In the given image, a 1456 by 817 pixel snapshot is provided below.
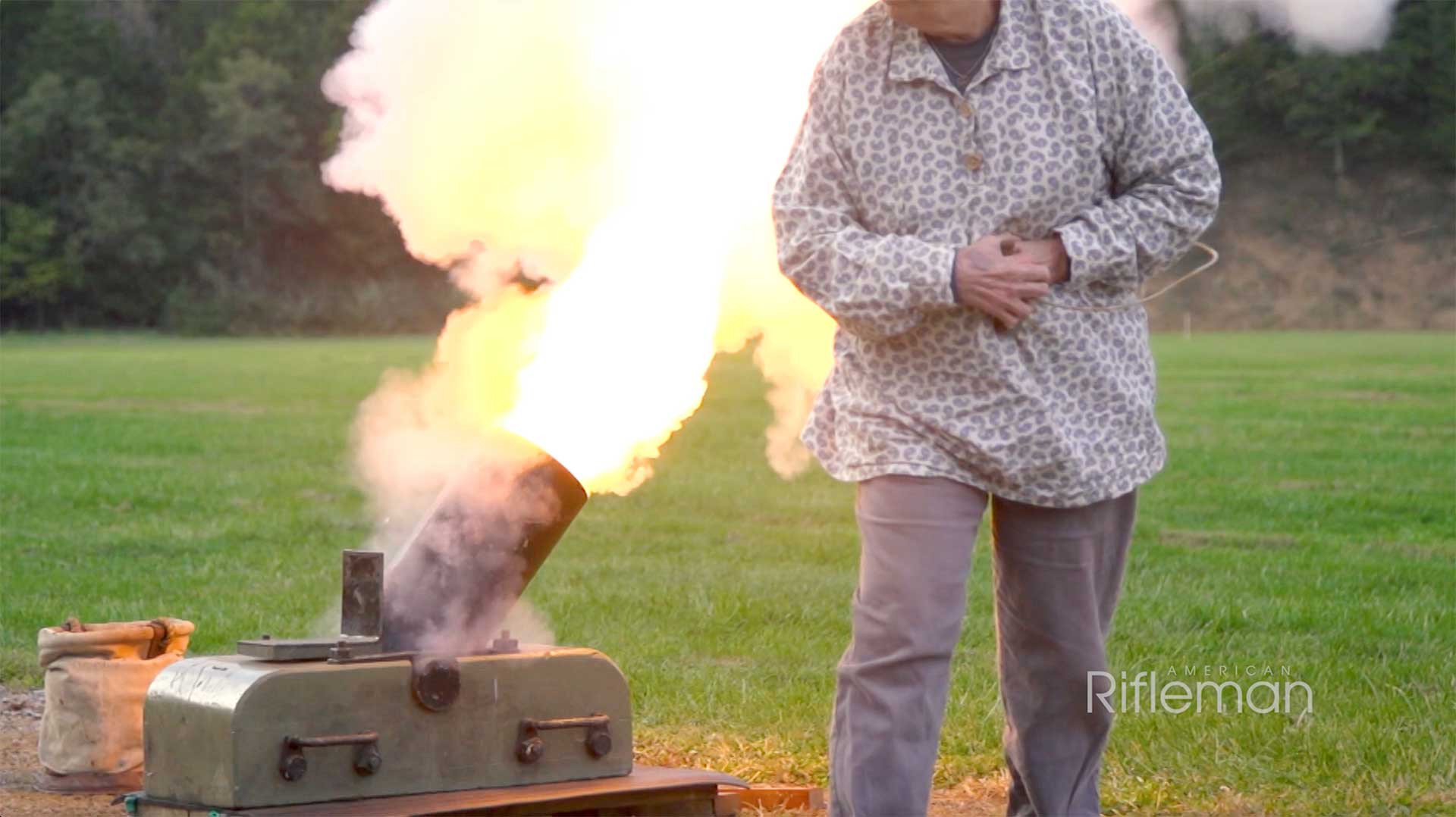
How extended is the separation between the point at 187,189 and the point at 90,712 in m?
56.4

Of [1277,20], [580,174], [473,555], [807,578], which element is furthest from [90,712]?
[807,578]

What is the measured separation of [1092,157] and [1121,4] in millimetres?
1800

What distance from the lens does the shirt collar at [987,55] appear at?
11.3 feet

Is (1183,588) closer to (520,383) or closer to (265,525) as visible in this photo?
(520,383)

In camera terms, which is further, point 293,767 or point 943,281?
point 293,767

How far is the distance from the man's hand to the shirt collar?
0.32 metres

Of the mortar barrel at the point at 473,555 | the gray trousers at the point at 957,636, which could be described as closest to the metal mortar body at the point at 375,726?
the mortar barrel at the point at 473,555

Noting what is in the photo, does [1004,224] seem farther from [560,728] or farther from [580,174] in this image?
[580,174]

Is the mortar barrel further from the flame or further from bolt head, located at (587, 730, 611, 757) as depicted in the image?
the flame

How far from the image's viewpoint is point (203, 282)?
56.8 metres

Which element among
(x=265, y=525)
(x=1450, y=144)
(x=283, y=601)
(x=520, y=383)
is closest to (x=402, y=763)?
(x=520, y=383)

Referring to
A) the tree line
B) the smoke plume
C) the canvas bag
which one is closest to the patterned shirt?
the smoke plume

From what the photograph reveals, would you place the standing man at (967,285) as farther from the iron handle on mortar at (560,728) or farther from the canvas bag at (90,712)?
the canvas bag at (90,712)

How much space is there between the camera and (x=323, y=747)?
3541mm
